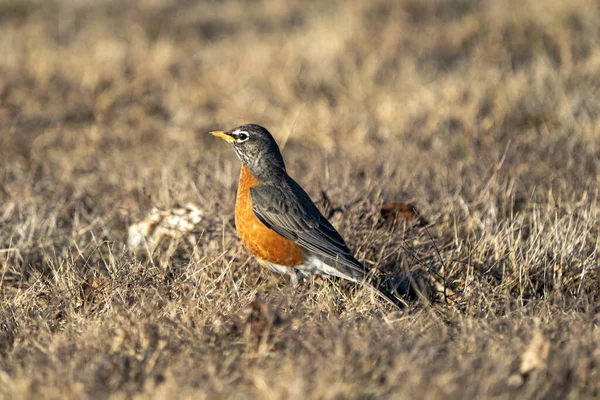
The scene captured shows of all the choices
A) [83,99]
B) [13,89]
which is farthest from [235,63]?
[13,89]

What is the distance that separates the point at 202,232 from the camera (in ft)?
16.8

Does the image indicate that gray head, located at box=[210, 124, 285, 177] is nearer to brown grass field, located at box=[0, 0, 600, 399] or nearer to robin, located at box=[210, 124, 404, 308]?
robin, located at box=[210, 124, 404, 308]

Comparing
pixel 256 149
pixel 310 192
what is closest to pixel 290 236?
pixel 256 149

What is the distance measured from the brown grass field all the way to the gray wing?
0.59ft

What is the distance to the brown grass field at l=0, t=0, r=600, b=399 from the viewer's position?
3.38 m

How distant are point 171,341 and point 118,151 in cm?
430

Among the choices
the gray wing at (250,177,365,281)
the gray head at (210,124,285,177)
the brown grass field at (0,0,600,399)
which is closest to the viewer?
the brown grass field at (0,0,600,399)

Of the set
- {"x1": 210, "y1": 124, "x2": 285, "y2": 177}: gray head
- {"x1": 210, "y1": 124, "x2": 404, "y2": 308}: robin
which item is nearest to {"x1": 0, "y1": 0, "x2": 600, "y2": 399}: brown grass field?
{"x1": 210, "y1": 124, "x2": 404, "y2": 308}: robin

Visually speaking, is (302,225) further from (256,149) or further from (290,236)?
(256,149)

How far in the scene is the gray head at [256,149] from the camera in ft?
17.1

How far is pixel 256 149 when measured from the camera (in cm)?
522

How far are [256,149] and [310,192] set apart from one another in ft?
3.09

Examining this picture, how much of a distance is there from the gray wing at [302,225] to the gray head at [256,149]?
207 millimetres

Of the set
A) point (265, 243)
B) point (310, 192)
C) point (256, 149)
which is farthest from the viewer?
point (310, 192)
